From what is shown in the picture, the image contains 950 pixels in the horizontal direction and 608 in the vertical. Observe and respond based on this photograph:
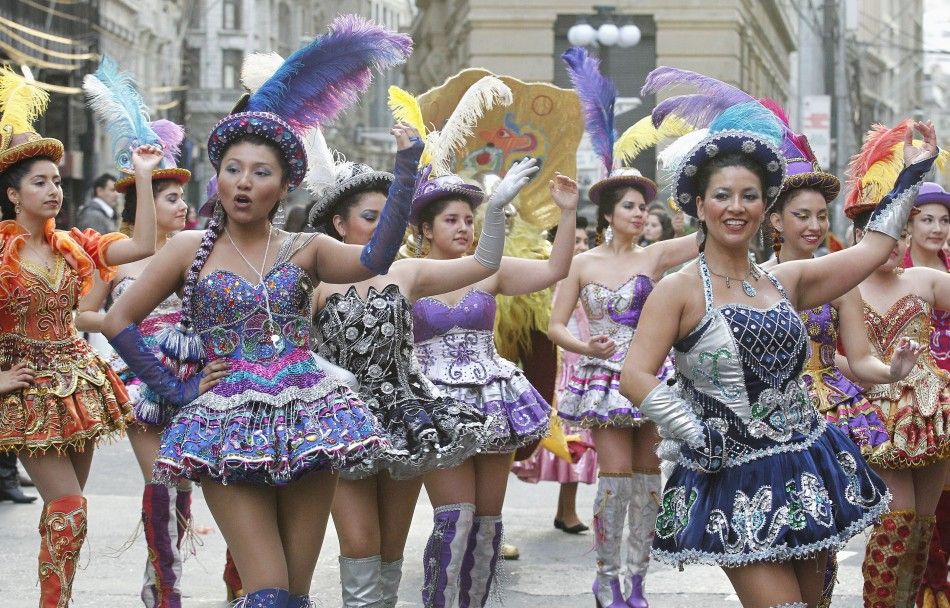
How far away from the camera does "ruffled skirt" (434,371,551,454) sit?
7.16 meters

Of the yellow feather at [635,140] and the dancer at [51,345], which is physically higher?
the yellow feather at [635,140]

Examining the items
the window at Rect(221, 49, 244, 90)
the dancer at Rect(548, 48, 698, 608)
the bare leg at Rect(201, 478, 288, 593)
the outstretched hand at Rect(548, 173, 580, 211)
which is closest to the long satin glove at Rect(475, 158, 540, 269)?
the outstretched hand at Rect(548, 173, 580, 211)

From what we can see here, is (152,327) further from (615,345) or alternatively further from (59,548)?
(615,345)

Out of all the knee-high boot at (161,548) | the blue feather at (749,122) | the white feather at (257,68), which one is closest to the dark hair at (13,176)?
the white feather at (257,68)

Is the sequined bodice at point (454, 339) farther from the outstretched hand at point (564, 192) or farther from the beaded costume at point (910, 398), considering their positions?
the beaded costume at point (910, 398)

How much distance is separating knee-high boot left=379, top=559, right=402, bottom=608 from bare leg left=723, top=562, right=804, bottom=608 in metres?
1.88

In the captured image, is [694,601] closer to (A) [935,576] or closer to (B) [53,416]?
(A) [935,576]

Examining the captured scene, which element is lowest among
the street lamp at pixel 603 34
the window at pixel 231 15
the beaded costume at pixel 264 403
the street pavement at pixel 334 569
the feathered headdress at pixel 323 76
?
the street pavement at pixel 334 569

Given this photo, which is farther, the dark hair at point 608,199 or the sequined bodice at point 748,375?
the dark hair at point 608,199

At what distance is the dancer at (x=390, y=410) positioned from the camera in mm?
6051

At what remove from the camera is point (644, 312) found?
511 cm

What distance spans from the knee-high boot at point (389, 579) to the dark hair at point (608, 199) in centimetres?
303

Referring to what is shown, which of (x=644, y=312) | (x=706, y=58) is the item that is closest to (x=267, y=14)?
(x=706, y=58)

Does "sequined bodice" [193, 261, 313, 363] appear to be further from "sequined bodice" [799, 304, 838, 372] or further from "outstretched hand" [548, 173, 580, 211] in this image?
"sequined bodice" [799, 304, 838, 372]
